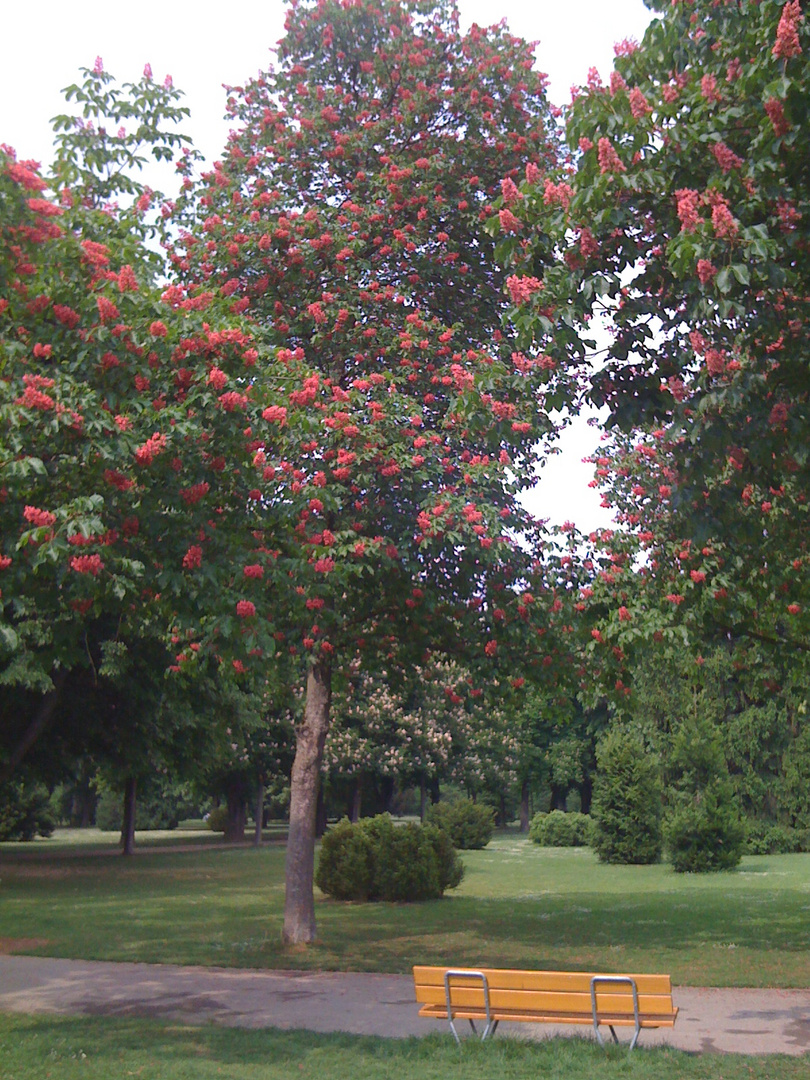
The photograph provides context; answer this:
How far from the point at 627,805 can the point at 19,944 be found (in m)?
22.7

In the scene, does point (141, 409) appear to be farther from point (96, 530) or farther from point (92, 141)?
point (92, 141)

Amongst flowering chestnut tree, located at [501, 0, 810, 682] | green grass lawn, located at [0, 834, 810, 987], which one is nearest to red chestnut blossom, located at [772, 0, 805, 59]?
flowering chestnut tree, located at [501, 0, 810, 682]

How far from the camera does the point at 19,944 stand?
15375 millimetres

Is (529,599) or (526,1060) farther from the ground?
(529,599)

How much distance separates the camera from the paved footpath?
9.23 meters

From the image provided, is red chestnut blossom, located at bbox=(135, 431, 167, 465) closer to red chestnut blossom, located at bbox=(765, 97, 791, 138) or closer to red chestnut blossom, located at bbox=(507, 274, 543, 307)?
red chestnut blossom, located at bbox=(507, 274, 543, 307)

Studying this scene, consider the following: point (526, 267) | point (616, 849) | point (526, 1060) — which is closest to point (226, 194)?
point (526, 267)

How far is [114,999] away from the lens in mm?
10938

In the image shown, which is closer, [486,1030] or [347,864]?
[486,1030]

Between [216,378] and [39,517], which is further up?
[216,378]

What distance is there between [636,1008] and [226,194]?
41.3 ft

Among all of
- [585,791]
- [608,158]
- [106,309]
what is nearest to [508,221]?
[608,158]

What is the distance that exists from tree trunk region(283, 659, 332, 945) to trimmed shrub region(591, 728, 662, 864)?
2032 cm

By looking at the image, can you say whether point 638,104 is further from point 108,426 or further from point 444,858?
point 444,858
